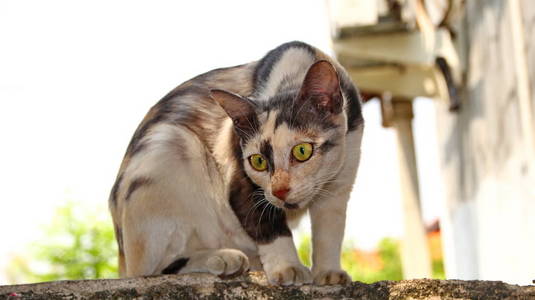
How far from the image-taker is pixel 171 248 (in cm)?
338

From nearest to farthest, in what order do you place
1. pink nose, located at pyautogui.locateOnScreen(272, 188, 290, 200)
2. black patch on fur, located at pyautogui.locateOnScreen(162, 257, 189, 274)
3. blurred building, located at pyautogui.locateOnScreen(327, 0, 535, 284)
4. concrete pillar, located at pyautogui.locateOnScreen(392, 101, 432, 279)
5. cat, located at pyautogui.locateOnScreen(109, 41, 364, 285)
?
pink nose, located at pyautogui.locateOnScreen(272, 188, 290, 200) → cat, located at pyautogui.locateOnScreen(109, 41, 364, 285) → black patch on fur, located at pyautogui.locateOnScreen(162, 257, 189, 274) → blurred building, located at pyautogui.locateOnScreen(327, 0, 535, 284) → concrete pillar, located at pyautogui.locateOnScreen(392, 101, 432, 279)

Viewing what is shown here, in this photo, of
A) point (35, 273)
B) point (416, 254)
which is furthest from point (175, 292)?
point (35, 273)

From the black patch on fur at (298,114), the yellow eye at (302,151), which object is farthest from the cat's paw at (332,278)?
the black patch on fur at (298,114)

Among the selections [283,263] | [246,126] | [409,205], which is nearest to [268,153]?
[246,126]

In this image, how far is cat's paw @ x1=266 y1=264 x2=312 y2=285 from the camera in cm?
305

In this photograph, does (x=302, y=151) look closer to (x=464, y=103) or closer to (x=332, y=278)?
(x=332, y=278)

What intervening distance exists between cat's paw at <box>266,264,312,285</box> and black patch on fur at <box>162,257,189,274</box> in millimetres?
456

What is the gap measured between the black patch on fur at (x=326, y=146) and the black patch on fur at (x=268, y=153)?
22 centimetres

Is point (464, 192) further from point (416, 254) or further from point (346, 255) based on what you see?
point (346, 255)

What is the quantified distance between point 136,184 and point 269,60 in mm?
871

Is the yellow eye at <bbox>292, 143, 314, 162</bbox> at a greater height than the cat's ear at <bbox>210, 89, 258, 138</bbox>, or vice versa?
the cat's ear at <bbox>210, 89, 258, 138</bbox>

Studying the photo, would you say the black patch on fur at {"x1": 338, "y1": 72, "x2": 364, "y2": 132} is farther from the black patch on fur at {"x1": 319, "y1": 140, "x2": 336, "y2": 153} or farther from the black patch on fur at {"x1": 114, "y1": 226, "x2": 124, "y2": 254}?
the black patch on fur at {"x1": 114, "y1": 226, "x2": 124, "y2": 254}

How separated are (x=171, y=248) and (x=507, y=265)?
358 centimetres

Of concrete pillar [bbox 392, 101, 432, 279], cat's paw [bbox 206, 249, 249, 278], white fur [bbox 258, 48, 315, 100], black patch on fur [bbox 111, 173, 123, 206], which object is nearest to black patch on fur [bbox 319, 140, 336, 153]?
white fur [bbox 258, 48, 315, 100]
